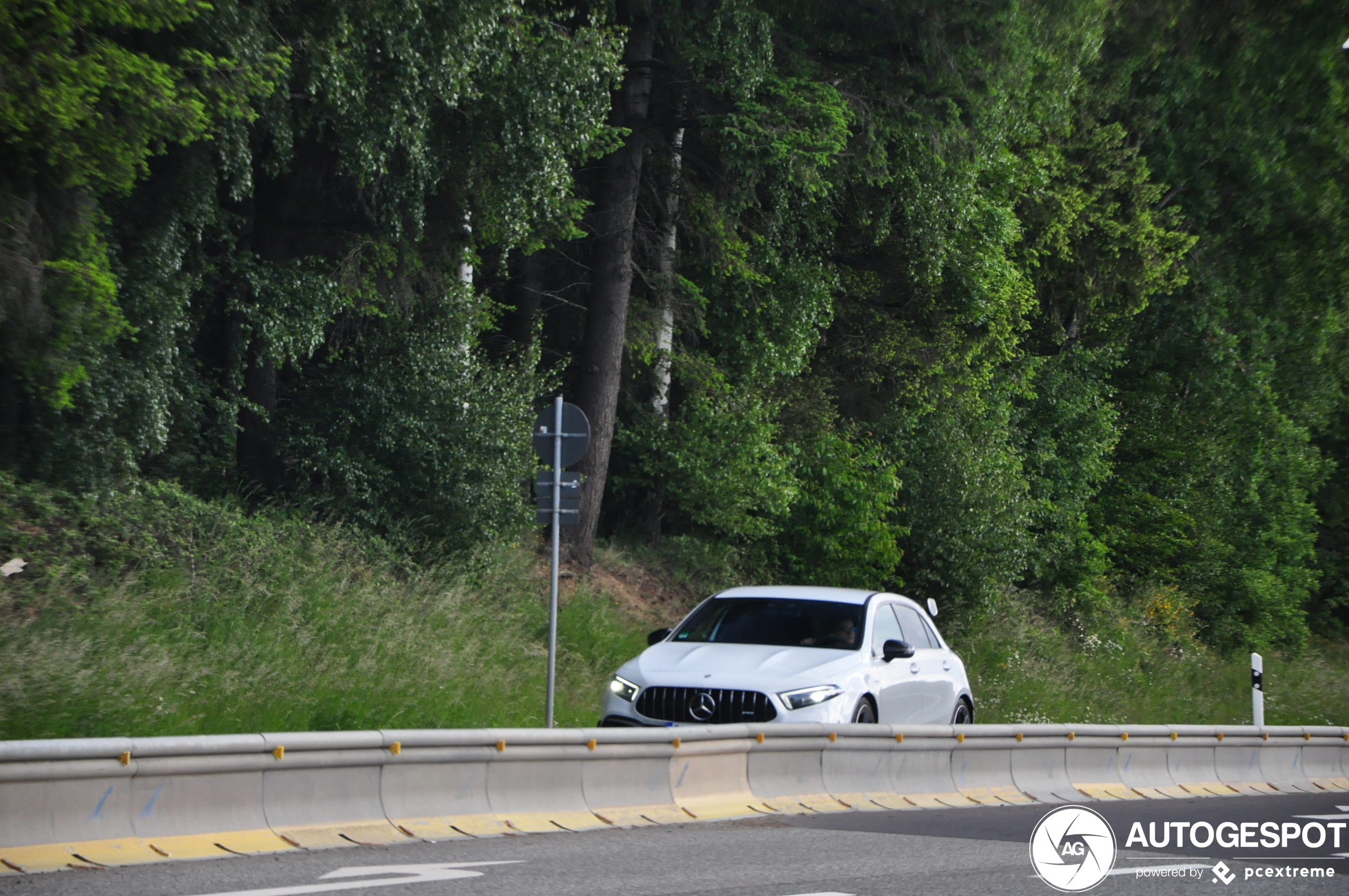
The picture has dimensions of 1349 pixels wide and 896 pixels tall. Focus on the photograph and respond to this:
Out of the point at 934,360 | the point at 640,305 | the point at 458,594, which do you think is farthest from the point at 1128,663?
the point at 458,594

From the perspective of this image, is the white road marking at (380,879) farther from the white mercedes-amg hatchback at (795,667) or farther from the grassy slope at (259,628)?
the white mercedes-amg hatchback at (795,667)

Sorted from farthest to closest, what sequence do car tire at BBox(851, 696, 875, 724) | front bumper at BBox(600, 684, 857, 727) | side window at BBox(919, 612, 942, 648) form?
side window at BBox(919, 612, 942, 648), car tire at BBox(851, 696, 875, 724), front bumper at BBox(600, 684, 857, 727)

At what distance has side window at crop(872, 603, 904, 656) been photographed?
13.6 meters

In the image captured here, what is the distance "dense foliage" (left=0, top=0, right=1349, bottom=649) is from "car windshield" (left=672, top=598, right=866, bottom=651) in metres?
5.51

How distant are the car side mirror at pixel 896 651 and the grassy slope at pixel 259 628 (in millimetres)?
4134

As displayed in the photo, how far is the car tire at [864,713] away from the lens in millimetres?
12867

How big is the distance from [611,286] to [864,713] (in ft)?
38.3

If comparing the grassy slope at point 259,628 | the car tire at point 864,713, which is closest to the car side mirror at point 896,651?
the car tire at point 864,713

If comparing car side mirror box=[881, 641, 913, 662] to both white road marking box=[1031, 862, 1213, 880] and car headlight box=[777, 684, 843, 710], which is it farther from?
white road marking box=[1031, 862, 1213, 880]

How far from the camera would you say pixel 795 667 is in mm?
12703

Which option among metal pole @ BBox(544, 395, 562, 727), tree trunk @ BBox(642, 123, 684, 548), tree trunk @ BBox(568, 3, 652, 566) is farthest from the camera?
tree trunk @ BBox(642, 123, 684, 548)

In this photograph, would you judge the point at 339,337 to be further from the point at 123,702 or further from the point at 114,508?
the point at 123,702

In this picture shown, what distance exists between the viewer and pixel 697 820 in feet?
35.8

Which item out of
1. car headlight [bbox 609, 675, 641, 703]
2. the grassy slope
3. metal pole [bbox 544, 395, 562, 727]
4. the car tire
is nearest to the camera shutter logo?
the car tire
